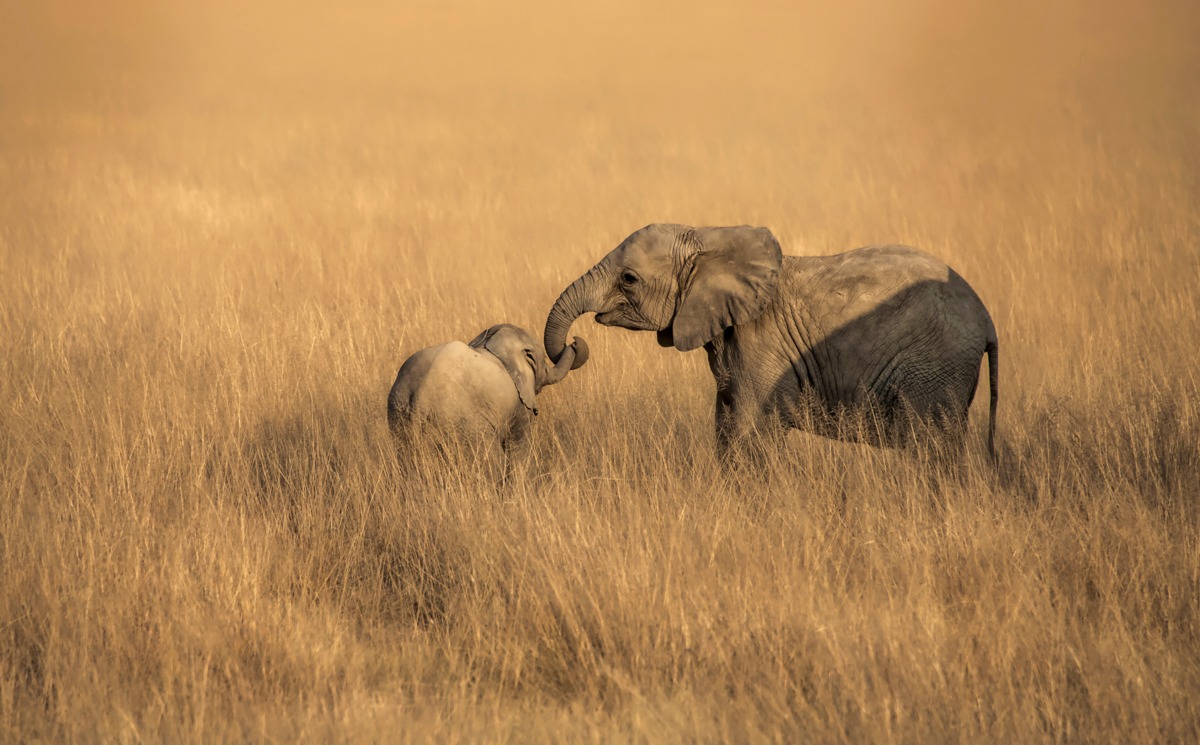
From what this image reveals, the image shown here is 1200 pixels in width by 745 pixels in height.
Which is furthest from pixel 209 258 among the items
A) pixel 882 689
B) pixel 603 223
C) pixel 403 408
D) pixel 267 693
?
pixel 882 689

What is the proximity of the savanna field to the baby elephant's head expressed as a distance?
1.41ft

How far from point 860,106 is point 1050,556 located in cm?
1510

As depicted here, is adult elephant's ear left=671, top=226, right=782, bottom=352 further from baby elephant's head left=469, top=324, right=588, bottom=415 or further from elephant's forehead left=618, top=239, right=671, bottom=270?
baby elephant's head left=469, top=324, right=588, bottom=415

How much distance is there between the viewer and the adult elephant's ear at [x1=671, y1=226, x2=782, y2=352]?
5.29 meters

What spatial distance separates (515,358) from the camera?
527 cm

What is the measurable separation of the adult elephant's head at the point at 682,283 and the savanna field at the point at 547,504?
2.06 ft

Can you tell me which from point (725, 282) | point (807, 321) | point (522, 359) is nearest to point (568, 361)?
point (522, 359)

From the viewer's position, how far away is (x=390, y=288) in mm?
9328

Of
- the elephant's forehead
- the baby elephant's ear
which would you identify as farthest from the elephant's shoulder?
the elephant's forehead

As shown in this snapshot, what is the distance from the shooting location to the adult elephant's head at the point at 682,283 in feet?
17.4

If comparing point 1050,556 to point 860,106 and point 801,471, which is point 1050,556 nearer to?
point 801,471

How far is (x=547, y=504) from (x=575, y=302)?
114 centimetres

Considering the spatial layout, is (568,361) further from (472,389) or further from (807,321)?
(807,321)

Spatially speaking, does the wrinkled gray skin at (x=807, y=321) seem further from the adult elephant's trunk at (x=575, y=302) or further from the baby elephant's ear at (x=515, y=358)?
the baby elephant's ear at (x=515, y=358)
